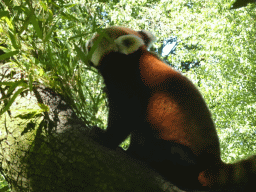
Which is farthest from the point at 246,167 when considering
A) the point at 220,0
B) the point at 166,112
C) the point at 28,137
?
the point at 220,0

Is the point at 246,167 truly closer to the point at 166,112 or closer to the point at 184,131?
the point at 184,131

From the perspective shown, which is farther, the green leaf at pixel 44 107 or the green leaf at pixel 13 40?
the green leaf at pixel 13 40

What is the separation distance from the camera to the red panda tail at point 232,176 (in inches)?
43.6

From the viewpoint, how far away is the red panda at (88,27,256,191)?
1.52 meters

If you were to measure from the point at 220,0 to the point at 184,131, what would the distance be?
17.6 feet

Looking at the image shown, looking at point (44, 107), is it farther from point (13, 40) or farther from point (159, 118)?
point (159, 118)

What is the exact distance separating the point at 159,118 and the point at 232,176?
57 centimetres

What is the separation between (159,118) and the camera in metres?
1.68

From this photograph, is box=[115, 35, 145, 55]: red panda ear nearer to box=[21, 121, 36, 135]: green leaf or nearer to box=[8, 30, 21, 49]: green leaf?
box=[8, 30, 21, 49]: green leaf

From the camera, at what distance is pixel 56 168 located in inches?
Answer: 44.3

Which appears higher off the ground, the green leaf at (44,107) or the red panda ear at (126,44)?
the green leaf at (44,107)

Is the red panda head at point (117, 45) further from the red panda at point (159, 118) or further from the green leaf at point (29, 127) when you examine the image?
the green leaf at point (29, 127)

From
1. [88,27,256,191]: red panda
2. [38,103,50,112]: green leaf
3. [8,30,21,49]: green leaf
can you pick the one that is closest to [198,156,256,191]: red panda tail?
[88,27,256,191]: red panda

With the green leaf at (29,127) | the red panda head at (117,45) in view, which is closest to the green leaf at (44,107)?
the green leaf at (29,127)
